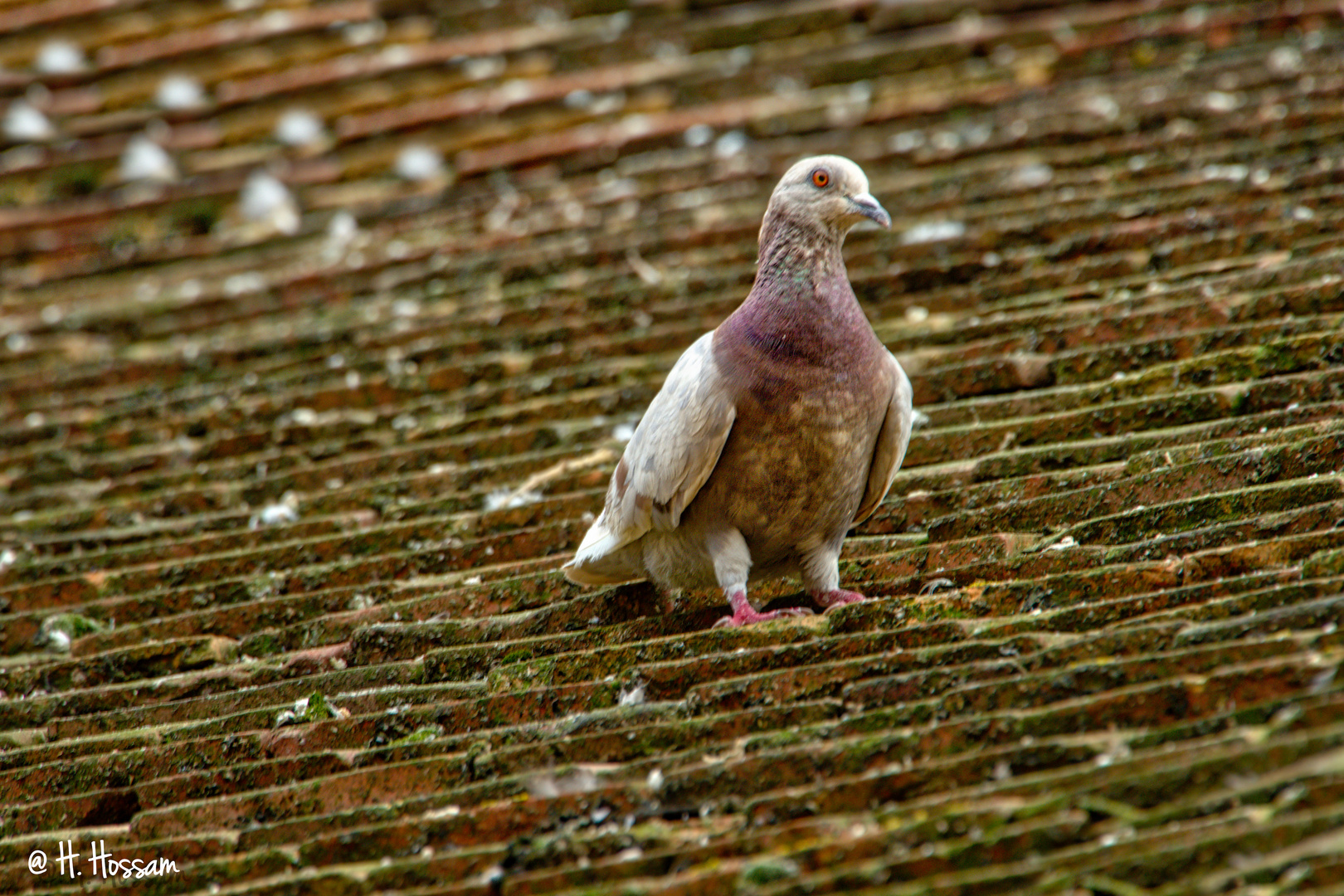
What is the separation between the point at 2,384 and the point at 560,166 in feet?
7.69

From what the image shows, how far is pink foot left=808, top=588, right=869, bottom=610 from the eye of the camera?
3092mm

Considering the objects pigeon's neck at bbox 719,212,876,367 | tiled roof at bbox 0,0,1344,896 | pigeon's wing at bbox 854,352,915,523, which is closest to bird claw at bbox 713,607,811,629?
tiled roof at bbox 0,0,1344,896

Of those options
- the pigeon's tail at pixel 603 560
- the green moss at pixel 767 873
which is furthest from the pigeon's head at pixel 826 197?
the green moss at pixel 767 873

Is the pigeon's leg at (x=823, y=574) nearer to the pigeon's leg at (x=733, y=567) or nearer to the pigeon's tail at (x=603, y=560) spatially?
the pigeon's leg at (x=733, y=567)

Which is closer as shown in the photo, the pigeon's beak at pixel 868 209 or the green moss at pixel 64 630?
the pigeon's beak at pixel 868 209

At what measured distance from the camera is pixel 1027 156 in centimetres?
527

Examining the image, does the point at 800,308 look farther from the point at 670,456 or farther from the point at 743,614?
the point at 743,614

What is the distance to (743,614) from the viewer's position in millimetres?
3025

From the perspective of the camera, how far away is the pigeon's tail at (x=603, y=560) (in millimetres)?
3244

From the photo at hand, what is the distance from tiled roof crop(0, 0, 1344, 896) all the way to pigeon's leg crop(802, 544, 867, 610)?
0.40ft

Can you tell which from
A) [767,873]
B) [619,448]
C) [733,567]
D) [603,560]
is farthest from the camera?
[619,448]

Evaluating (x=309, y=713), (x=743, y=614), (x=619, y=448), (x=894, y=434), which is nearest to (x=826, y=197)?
(x=894, y=434)

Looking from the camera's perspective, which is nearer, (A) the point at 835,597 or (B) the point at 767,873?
(B) the point at 767,873

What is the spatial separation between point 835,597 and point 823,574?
0.08m
